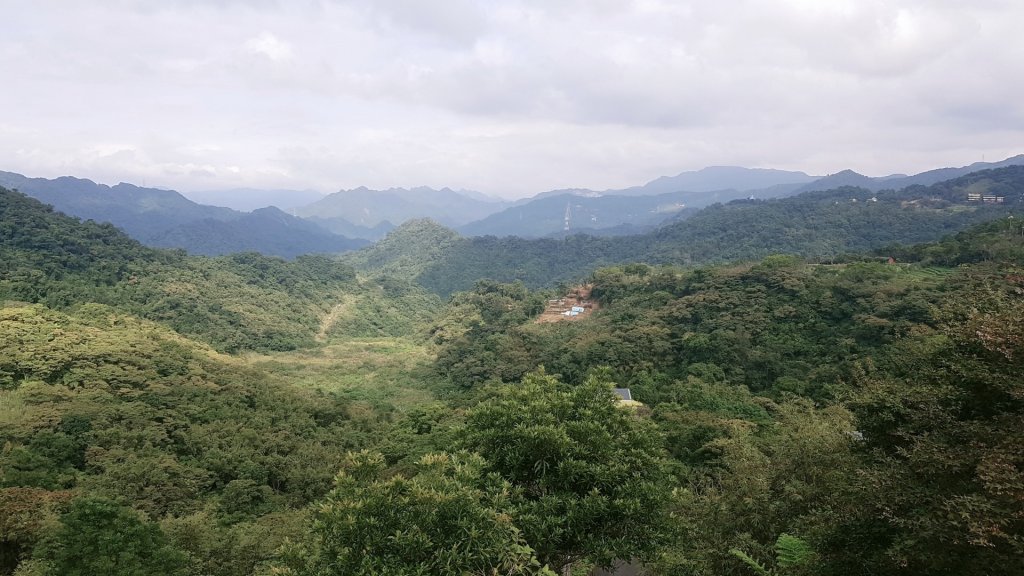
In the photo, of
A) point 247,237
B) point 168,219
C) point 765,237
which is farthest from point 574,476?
point 168,219

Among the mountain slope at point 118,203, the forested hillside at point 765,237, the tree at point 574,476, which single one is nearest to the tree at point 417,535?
the tree at point 574,476

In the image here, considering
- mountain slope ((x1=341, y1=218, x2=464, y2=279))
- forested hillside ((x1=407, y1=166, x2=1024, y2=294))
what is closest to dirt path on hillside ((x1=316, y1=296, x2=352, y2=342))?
forested hillside ((x1=407, y1=166, x2=1024, y2=294))

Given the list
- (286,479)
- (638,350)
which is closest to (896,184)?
(638,350)

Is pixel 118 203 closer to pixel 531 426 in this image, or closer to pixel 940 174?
pixel 531 426

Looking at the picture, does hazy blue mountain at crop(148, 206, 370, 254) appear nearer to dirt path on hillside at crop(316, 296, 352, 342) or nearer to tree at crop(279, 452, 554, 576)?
dirt path on hillside at crop(316, 296, 352, 342)

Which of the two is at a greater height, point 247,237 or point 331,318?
point 247,237

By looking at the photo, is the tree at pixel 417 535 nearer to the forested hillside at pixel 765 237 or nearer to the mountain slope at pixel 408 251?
the forested hillside at pixel 765 237
